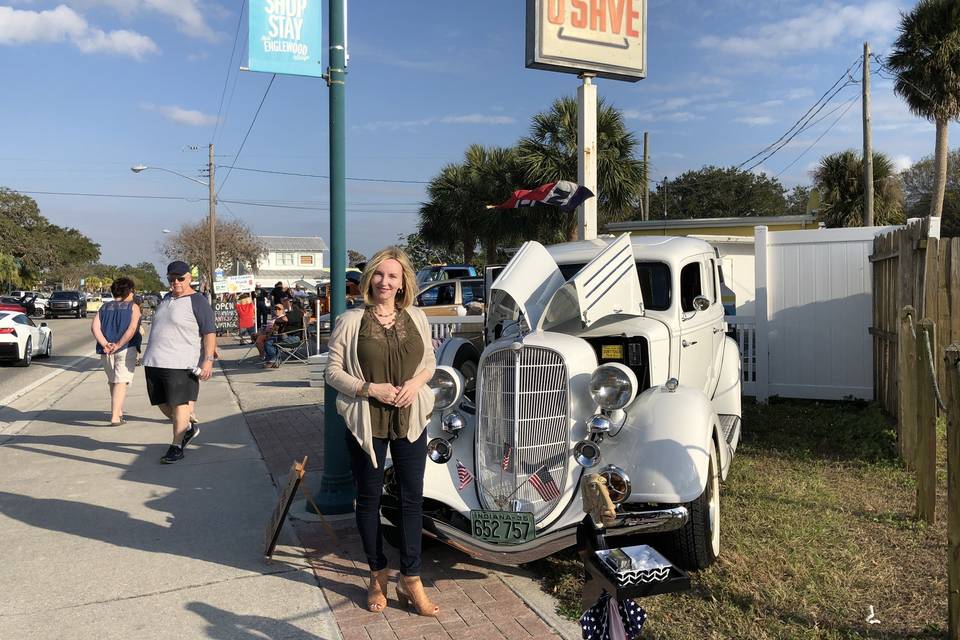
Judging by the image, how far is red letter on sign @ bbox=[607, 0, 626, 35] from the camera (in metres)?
9.82

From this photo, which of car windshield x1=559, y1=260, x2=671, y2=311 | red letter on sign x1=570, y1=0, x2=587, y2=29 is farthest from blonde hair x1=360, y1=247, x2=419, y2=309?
red letter on sign x1=570, y1=0, x2=587, y2=29

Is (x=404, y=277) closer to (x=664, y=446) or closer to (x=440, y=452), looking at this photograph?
(x=440, y=452)

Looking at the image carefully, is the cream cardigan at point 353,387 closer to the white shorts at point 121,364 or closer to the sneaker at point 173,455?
the sneaker at point 173,455

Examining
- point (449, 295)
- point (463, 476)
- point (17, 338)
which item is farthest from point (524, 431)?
point (17, 338)

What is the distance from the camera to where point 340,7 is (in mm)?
5504

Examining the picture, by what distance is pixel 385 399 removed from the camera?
3.62 meters

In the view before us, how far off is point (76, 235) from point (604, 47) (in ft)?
305

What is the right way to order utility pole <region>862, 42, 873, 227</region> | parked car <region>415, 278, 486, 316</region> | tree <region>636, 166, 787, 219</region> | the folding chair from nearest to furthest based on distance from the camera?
the folding chair
parked car <region>415, 278, 486, 316</region>
utility pole <region>862, 42, 873, 227</region>
tree <region>636, 166, 787, 219</region>

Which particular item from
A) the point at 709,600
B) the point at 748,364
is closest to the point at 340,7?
the point at 709,600

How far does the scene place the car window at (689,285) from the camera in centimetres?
561

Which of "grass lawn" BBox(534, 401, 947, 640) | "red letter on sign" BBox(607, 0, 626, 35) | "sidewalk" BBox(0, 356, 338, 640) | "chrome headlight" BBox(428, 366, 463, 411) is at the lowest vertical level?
"sidewalk" BBox(0, 356, 338, 640)

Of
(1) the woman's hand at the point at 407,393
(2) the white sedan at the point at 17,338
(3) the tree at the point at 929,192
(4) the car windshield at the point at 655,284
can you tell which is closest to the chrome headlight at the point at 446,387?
(1) the woman's hand at the point at 407,393

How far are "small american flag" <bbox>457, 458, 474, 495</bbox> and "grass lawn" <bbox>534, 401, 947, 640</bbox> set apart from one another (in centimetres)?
72

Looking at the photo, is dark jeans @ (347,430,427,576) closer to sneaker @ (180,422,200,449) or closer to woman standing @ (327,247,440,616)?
woman standing @ (327,247,440,616)
